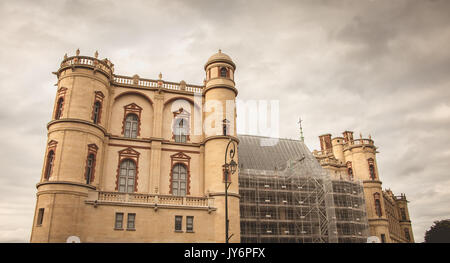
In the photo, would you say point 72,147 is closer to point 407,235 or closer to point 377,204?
point 377,204

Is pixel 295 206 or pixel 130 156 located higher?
pixel 130 156

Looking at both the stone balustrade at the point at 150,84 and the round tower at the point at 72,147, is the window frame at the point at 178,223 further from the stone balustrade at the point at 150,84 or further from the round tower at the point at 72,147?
the stone balustrade at the point at 150,84

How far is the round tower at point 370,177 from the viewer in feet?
166

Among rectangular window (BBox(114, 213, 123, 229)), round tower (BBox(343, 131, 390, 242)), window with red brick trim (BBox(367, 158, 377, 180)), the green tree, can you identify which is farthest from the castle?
the green tree

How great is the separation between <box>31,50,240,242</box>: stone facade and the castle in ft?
0.27

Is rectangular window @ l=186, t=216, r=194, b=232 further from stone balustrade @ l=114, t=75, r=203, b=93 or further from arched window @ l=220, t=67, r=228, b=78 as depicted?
arched window @ l=220, t=67, r=228, b=78

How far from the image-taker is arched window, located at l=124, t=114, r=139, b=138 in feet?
115

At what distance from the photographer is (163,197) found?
30.9 metres

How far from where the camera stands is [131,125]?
35.5 m

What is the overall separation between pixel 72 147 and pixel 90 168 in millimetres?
2552

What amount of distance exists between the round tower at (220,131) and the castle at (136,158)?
0.34ft

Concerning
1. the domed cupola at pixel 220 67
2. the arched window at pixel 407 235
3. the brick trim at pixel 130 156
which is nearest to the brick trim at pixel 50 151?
the brick trim at pixel 130 156

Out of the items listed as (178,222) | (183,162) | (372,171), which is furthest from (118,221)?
(372,171)

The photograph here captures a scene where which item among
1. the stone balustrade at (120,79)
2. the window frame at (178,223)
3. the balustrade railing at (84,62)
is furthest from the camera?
the stone balustrade at (120,79)
